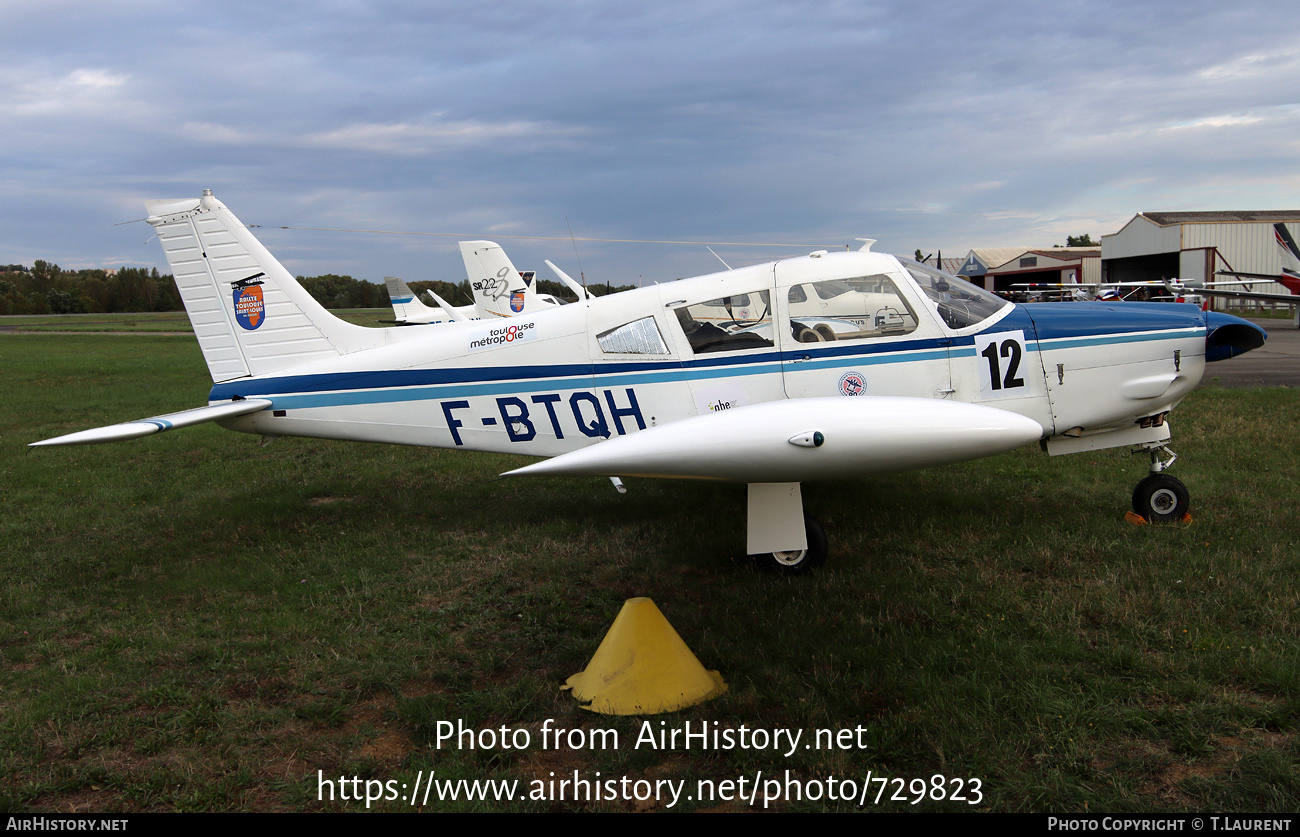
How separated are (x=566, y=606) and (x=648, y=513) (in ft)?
7.59

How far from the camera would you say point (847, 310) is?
19.0 feet

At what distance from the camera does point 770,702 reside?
12.9ft

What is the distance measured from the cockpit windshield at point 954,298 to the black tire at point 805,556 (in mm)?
1915

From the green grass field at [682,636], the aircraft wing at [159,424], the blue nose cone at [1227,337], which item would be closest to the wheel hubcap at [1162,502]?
the green grass field at [682,636]

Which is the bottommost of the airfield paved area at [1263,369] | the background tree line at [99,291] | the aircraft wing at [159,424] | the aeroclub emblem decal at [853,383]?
the airfield paved area at [1263,369]

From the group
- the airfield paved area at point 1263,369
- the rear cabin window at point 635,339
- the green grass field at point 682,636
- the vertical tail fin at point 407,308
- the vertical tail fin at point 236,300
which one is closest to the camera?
the green grass field at point 682,636

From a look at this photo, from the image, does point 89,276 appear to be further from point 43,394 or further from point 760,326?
point 760,326

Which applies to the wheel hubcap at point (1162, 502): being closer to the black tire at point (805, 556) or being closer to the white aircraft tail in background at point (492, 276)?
the black tire at point (805, 556)

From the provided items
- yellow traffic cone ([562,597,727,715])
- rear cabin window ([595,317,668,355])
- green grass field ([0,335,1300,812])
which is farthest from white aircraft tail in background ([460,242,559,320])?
yellow traffic cone ([562,597,727,715])

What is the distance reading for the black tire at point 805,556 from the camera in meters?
5.60

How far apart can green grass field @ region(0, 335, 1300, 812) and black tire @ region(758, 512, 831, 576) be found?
0.53 feet

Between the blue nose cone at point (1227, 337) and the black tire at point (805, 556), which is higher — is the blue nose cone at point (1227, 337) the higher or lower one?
the higher one

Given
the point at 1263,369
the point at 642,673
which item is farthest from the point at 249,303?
A: the point at 1263,369

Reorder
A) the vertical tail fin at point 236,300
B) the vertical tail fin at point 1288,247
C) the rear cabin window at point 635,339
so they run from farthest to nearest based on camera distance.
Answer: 1. the vertical tail fin at point 1288,247
2. the vertical tail fin at point 236,300
3. the rear cabin window at point 635,339
